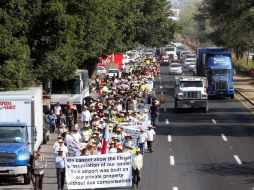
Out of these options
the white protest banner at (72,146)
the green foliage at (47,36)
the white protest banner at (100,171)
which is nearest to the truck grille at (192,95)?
the green foliage at (47,36)

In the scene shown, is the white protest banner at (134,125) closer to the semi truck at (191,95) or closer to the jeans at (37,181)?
the jeans at (37,181)

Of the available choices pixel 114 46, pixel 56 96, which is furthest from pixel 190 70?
pixel 56 96

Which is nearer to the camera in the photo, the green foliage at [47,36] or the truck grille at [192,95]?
the green foliage at [47,36]

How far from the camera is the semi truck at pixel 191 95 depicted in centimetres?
5752

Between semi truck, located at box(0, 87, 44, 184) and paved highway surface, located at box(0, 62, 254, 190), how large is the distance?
32.7 inches

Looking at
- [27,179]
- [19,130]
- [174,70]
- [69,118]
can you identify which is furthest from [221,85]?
[27,179]

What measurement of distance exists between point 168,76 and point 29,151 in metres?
72.2

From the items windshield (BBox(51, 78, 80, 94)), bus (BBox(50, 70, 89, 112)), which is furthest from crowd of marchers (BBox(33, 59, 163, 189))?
windshield (BBox(51, 78, 80, 94))

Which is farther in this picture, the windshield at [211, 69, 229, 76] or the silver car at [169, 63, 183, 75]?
the silver car at [169, 63, 183, 75]

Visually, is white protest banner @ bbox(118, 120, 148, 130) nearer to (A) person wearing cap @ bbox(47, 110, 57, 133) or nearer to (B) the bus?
(A) person wearing cap @ bbox(47, 110, 57, 133)

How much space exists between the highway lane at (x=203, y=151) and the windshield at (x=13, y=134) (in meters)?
4.44

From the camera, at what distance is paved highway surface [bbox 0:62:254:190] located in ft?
99.7

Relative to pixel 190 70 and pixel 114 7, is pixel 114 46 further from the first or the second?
pixel 190 70

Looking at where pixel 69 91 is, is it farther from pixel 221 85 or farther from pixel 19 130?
pixel 19 130
